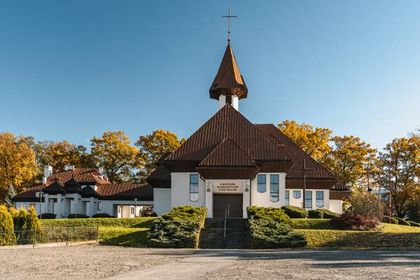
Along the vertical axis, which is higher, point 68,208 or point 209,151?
point 209,151

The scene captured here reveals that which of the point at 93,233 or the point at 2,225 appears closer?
the point at 2,225

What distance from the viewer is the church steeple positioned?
45.5 m

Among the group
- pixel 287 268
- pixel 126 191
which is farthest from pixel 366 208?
pixel 126 191

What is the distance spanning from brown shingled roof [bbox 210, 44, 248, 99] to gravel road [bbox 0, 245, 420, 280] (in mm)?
29509

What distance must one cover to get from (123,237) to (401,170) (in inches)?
1670

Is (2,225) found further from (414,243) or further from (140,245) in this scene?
(414,243)

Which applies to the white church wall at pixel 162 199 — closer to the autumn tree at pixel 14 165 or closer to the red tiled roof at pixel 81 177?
the red tiled roof at pixel 81 177

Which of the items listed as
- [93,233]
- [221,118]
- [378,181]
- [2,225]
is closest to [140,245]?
[93,233]

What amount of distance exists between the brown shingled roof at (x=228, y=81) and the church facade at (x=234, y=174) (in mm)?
6681

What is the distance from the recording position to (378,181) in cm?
5738

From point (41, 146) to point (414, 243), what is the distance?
61.4 meters

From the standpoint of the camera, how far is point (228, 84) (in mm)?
45438

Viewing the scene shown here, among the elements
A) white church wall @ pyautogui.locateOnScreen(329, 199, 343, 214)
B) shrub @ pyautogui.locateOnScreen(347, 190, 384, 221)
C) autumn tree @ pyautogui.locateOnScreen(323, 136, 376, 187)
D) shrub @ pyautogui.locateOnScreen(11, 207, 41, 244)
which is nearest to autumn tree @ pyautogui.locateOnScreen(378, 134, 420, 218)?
autumn tree @ pyautogui.locateOnScreen(323, 136, 376, 187)

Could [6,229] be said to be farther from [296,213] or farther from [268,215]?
[296,213]
